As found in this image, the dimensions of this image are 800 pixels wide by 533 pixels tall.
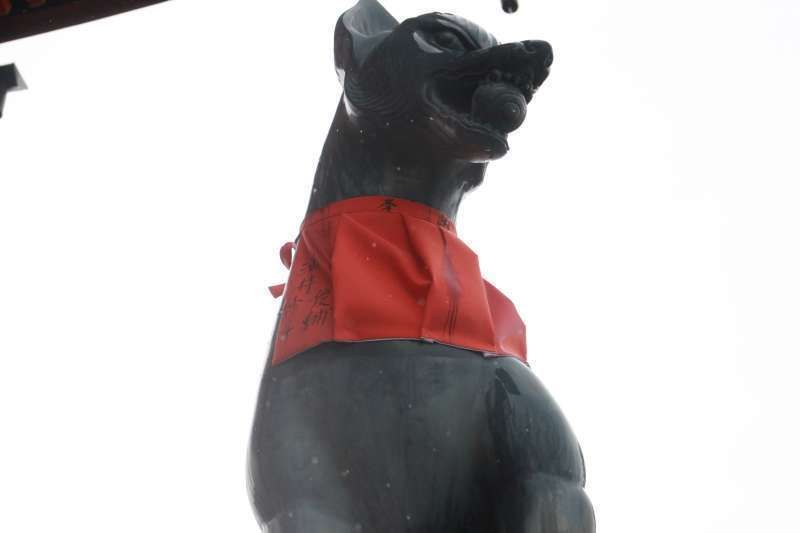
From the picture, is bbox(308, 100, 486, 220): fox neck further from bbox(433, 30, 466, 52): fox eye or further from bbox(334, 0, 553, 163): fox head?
bbox(433, 30, 466, 52): fox eye

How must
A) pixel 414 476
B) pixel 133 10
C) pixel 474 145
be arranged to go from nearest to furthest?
pixel 414 476
pixel 474 145
pixel 133 10

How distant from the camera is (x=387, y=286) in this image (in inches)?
122

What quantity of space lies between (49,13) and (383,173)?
1.80 m

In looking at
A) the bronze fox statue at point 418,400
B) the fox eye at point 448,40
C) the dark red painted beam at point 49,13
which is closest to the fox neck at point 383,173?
the bronze fox statue at point 418,400

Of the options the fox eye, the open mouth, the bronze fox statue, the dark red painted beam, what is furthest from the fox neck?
the dark red painted beam

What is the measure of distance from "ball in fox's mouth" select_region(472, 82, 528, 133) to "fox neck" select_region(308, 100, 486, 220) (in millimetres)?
245

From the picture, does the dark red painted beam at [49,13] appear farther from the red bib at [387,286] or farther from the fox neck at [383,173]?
the red bib at [387,286]

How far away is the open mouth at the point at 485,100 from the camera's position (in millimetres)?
3221

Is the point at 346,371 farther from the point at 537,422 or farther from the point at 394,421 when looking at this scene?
the point at 537,422

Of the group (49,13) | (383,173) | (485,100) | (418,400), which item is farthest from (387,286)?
(49,13)

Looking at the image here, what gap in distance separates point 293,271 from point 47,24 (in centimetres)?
180

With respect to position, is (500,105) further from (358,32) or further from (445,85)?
(358,32)

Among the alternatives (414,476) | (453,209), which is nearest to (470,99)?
(453,209)

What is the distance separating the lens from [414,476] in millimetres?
2838
